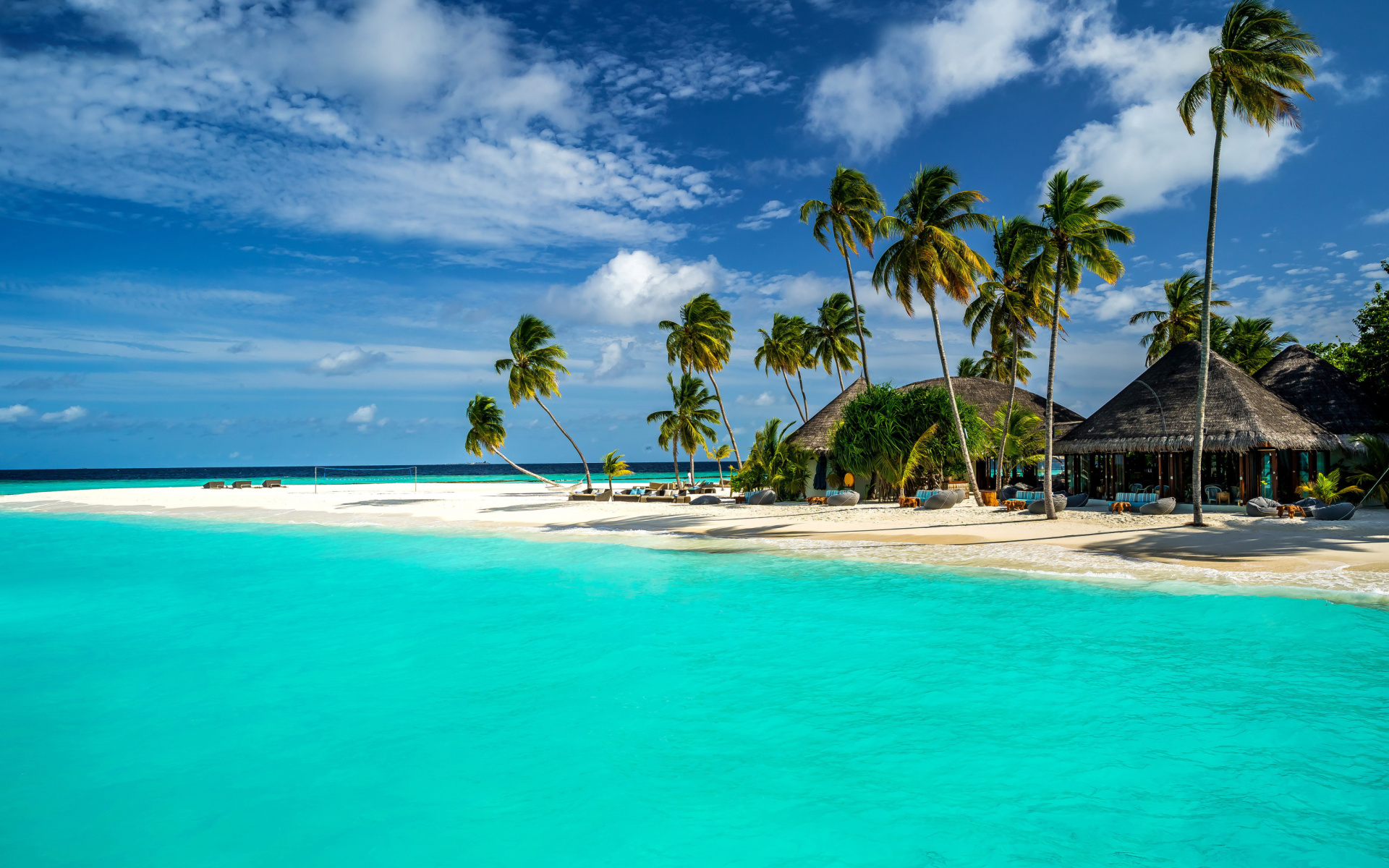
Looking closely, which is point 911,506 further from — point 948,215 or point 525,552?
point 525,552

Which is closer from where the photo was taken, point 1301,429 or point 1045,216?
point 1045,216

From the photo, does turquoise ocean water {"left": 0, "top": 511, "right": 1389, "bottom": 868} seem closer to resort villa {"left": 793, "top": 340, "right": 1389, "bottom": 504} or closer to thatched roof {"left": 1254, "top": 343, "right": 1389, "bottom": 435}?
resort villa {"left": 793, "top": 340, "right": 1389, "bottom": 504}

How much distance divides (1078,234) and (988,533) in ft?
26.3

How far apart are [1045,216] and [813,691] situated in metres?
16.0

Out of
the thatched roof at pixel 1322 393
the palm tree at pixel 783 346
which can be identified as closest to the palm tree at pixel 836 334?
the palm tree at pixel 783 346

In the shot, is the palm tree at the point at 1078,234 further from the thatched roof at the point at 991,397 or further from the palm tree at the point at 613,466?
the palm tree at the point at 613,466

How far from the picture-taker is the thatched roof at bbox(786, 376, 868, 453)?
2844cm

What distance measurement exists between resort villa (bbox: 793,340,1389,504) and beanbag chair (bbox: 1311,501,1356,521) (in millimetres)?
2442

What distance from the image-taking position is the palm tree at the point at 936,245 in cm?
2191

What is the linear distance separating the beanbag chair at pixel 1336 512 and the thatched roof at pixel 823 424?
13.9 metres

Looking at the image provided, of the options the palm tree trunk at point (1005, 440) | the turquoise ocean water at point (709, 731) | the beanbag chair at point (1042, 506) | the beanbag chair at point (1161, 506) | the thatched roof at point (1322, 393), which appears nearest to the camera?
the turquoise ocean water at point (709, 731)

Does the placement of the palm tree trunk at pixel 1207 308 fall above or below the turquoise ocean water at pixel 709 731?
above

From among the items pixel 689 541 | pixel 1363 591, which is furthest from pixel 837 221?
pixel 1363 591

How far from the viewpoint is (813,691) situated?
7.71 metres
